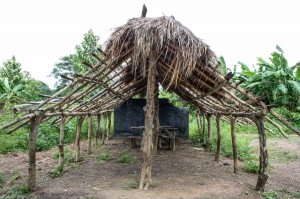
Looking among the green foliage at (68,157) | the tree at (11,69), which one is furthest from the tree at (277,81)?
the tree at (11,69)

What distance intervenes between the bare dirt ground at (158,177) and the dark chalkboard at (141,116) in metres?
2.79

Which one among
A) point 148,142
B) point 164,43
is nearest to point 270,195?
point 148,142

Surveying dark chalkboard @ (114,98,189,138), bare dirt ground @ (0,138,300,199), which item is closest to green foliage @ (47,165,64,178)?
bare dirt ground @ (0,138,300,199)

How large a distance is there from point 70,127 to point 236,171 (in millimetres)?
8832

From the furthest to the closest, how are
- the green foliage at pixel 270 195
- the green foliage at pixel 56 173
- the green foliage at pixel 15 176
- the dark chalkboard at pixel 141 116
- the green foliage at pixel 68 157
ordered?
1. the dark chalkboard at pixel 141 116
2. the green foliage at pixel 68 157
3. the green foliage at pixel 56 173
4. the green foliage at pixel 15 176
5. the green foliage at pixel 270 195

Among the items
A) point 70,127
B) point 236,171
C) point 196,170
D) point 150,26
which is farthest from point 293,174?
point 70,127

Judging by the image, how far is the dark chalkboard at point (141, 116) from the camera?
44.5 feet

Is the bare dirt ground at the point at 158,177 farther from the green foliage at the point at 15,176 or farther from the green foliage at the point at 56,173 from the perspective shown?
the green foliage at the point at 56,173

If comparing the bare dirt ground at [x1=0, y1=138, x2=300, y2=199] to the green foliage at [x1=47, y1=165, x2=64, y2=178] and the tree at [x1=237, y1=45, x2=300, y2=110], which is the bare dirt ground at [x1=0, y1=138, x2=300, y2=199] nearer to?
the green foliage at [x1=47, y1=165, x2=64, y2=178]

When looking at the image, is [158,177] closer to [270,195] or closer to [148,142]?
[148,142]

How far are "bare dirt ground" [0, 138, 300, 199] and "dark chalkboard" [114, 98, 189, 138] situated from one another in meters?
2.79

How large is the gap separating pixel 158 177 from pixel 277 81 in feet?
A: 11.6

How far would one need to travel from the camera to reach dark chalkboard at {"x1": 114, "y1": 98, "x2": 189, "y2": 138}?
534 inches

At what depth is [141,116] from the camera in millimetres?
13648
